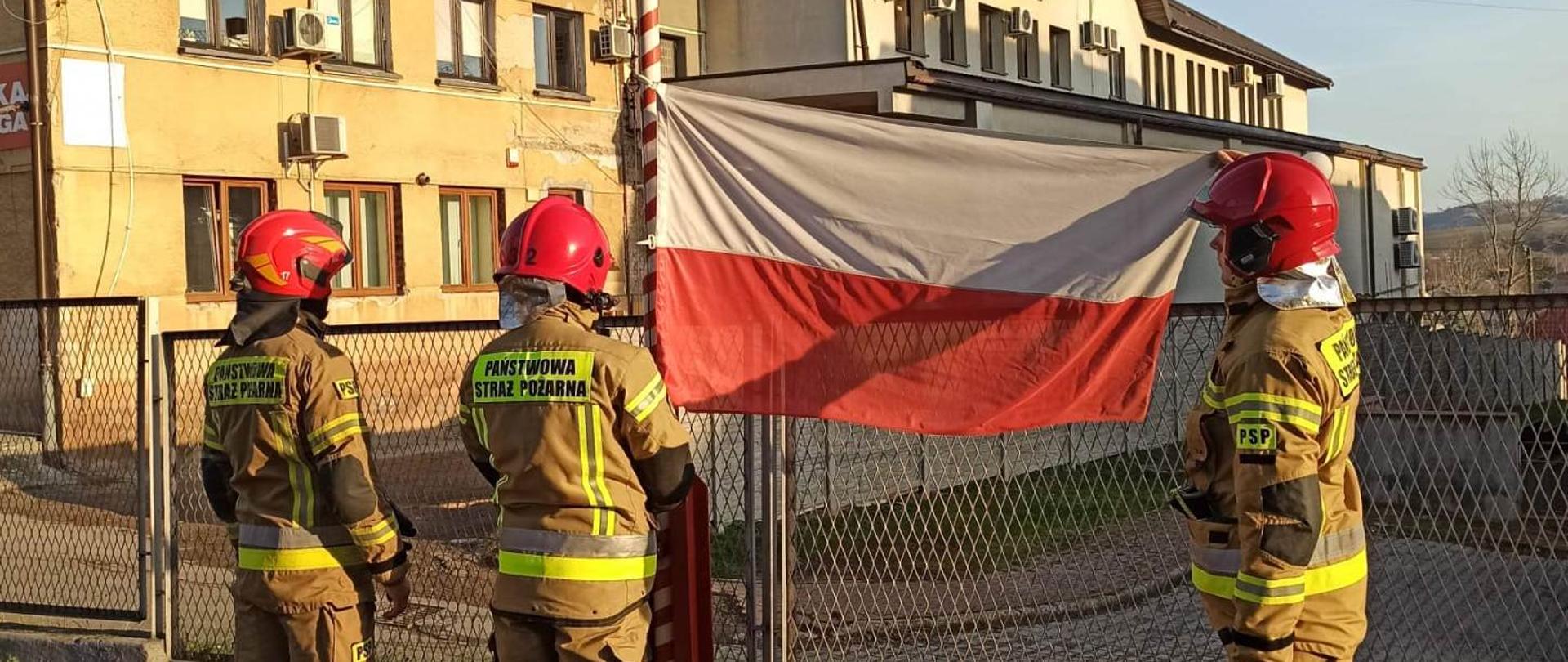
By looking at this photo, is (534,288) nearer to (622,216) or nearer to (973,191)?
(973,191)

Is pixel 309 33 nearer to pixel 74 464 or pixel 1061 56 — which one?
pixel 74 464

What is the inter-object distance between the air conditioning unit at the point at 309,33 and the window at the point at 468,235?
10.2ft

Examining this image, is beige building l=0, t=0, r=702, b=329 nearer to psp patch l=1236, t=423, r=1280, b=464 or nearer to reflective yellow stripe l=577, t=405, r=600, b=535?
reflective yellow stripe l=577, t=405, r=600, b=535

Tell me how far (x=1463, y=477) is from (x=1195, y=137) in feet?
78.3

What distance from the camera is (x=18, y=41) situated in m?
15.2

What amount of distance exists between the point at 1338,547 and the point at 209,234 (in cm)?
1592

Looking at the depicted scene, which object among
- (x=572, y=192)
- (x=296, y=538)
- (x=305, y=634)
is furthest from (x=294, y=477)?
(x=572, y=192)

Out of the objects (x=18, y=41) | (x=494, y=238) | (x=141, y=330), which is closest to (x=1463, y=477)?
(x=141, y=330)

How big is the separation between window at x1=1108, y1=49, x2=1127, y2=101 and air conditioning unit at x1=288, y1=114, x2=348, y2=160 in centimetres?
2303

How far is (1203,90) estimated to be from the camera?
4050cm

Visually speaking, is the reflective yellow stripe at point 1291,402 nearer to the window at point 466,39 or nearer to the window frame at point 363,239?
the window frame at point 363,239

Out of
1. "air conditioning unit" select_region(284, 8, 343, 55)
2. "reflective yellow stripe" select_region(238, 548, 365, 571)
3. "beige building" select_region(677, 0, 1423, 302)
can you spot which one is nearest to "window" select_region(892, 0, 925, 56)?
"beige building" select_region(677, 0, 1423, 302)

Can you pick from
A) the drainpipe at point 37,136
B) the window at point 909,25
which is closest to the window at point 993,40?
the window at point 909,25

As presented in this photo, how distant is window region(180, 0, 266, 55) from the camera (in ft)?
54.5
